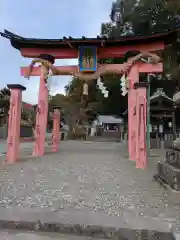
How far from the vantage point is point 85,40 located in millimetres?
12133

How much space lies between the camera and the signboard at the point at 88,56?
493 inches

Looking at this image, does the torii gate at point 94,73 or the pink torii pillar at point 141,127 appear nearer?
the pink torii pillar at point 141,127

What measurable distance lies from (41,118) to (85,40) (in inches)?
160

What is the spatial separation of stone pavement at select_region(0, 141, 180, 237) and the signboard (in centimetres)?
603

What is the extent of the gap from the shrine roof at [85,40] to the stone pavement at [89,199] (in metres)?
6.65

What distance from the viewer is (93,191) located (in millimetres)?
5562

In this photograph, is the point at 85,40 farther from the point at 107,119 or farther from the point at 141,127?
the point at 107,119

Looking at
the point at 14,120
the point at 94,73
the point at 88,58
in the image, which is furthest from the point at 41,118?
the point at 88,58

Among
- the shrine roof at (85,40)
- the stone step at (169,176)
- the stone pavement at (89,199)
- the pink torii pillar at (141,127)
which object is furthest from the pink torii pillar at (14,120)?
the stone step at (169,176)

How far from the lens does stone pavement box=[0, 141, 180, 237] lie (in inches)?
146

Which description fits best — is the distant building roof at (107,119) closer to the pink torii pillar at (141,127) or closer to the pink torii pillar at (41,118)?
the pink torii pillar at (41,118)

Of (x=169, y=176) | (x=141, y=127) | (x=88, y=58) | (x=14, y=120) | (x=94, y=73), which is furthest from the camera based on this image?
(x=94, y=73)

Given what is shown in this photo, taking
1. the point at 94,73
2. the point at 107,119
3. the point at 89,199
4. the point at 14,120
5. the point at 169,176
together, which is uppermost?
the point at 94,73

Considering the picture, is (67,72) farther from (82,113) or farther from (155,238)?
(82,113)
